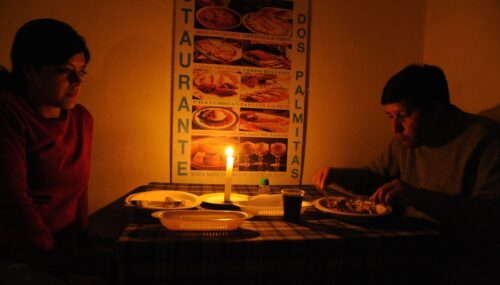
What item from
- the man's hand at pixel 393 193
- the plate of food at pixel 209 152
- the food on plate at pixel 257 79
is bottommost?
the man's hand at pixel 393 193

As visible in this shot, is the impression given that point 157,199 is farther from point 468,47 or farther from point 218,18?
point 468,47

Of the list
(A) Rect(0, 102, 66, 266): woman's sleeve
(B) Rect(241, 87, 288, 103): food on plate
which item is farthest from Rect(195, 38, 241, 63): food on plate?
(A) Rect(0, 102, 66, 266): woman's sleeve

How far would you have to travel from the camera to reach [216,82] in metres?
1.86

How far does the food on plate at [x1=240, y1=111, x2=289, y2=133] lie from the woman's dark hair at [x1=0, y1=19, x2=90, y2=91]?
989 mm

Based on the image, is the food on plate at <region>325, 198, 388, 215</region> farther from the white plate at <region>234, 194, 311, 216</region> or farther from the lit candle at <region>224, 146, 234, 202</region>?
the lit candle at <region>224, 146, 234, 202</region>

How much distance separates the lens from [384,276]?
104cm

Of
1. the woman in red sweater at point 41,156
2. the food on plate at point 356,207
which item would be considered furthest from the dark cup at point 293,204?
the woman in red sweater at point 41,156

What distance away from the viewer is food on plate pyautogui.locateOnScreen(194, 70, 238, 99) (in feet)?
6.05

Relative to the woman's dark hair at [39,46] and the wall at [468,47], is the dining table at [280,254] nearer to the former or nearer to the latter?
the woman's dark hair at [39,46]

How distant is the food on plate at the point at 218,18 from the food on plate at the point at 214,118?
493 mm

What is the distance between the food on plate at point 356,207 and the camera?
1.21m

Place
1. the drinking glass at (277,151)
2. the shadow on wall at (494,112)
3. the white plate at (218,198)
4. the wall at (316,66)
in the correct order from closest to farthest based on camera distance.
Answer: the white plate at (218,198)
the shadow on wall at (494,112)
the wall at (316,66)
the drinking glass at (277,151)

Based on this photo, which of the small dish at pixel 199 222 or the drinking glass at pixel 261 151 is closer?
the small dish at pixel 199 222

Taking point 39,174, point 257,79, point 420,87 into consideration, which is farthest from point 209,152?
point 420,87
